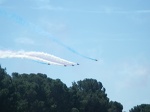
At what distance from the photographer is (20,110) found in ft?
171

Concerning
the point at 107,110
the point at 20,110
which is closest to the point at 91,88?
the point at 107,110

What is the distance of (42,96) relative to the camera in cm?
6719

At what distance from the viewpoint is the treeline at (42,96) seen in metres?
50.6

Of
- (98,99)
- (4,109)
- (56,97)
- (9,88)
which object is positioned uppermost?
(98,99)

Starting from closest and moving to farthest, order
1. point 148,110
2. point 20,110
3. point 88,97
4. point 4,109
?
point 4,109 < point 20,110 < point 88,97 < point 148,110

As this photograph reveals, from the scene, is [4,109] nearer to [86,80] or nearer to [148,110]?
[86,80]

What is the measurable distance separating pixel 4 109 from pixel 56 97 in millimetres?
25172

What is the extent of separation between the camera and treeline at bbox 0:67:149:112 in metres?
50.6

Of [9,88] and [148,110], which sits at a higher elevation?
[148,110]

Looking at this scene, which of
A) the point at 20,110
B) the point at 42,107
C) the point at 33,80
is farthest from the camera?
the point at 33,80

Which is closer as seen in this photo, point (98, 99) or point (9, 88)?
point (9, 88)

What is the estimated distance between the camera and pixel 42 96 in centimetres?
6719

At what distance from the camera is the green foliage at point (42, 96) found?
166 feet

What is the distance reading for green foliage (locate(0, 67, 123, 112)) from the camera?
1992 inches
